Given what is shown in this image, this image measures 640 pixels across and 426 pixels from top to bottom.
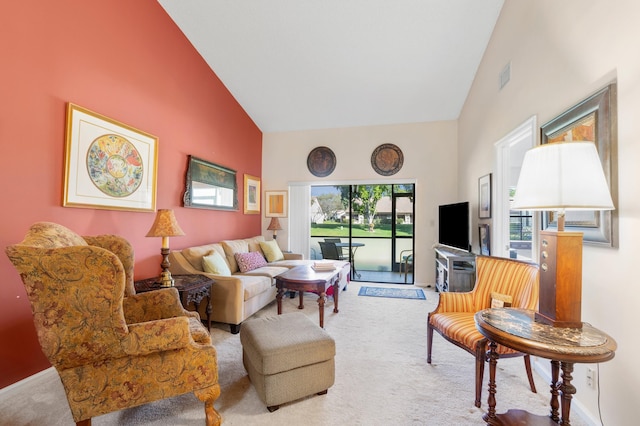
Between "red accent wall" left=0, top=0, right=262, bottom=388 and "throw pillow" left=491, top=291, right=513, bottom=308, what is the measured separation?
347 centimetres

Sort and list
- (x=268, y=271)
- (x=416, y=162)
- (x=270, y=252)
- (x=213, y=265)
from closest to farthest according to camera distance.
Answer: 1. (x=213, y=265)
2. (x=268, y=271)
3. (x=270, y=252)
4. (x=416, y=162)

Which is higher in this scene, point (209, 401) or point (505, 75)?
point (505, 75)

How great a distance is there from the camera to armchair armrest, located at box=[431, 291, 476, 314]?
2.49 m

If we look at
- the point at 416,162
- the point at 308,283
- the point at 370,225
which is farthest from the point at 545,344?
the point at 370,225

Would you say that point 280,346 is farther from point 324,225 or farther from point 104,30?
point 324,225

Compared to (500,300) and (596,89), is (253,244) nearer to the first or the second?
(500,300)

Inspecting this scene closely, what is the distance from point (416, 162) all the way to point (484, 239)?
209 cm

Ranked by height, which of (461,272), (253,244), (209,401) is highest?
(253,244)

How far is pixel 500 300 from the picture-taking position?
228 centimetres

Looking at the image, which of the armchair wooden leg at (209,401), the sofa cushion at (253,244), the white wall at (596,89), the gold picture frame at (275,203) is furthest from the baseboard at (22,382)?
the gold picture frame at (275,203)

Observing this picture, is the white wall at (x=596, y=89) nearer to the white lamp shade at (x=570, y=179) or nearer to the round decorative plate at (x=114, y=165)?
the white lamp shade at (x=570, y=179)

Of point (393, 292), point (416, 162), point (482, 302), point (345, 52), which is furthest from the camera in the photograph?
point (416, 162)

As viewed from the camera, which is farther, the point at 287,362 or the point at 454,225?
the point at 454,225

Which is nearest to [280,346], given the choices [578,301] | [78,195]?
[578,301]
